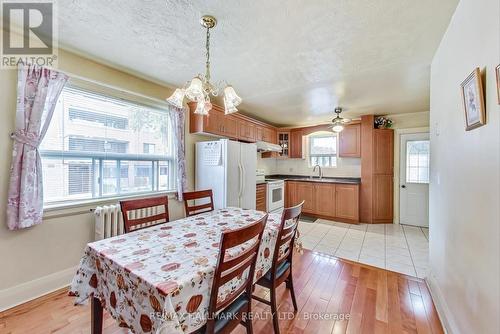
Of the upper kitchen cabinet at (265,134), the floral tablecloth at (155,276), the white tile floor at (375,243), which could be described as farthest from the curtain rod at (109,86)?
the white tile floor at (375,243)

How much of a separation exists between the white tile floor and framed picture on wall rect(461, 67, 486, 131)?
1997 millimetres

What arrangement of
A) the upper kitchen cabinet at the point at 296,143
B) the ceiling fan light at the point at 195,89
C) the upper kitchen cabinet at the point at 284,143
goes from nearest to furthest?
the ceiling fan light at the point at 195,89, the upper kitchen cabinet at the point at 296,143, the upper kitchen cabinet at the point at 284,143

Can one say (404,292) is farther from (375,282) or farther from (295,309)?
(295,309)

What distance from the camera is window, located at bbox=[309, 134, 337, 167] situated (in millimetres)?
5215

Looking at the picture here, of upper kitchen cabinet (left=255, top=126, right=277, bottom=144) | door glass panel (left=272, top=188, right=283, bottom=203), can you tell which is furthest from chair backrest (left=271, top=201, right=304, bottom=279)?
upper kitchen cabinet (left=255, top=126, right=277, bottom=144)

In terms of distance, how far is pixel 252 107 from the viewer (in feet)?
13.2

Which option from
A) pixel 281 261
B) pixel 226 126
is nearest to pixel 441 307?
pixel 281 261

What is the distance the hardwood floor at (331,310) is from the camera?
5.20 feet

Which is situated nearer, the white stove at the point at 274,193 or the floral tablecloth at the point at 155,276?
the floral tablecloth at the point at 155,276

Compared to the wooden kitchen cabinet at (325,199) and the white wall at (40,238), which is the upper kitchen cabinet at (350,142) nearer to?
the wooden kitchen cabinet at (325,199)

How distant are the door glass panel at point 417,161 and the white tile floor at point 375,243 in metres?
1.02

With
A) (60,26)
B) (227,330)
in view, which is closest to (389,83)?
(227,330)

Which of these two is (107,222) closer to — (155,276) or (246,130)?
(155,276)

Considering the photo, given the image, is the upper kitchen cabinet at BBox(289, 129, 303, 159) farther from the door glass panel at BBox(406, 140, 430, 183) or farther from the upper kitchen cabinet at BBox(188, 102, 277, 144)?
the door glass panel at BBox(406, 140, 430, 183)
